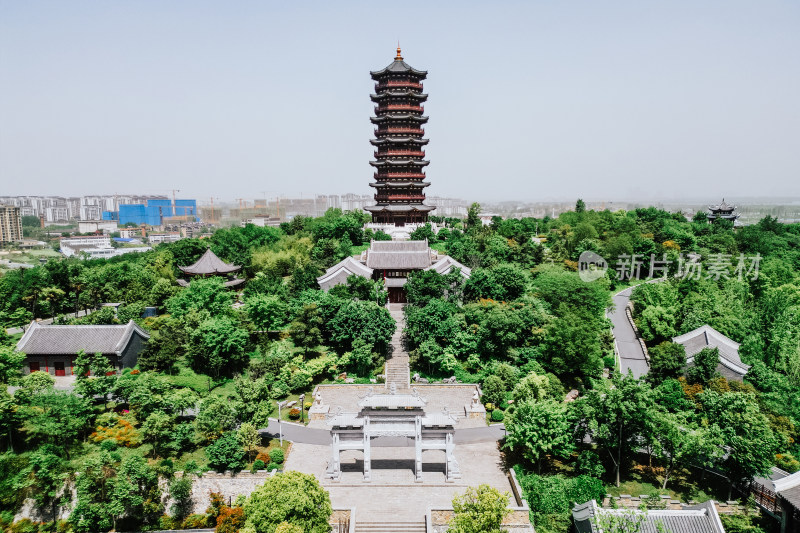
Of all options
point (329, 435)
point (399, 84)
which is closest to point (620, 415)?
point (329, 435)

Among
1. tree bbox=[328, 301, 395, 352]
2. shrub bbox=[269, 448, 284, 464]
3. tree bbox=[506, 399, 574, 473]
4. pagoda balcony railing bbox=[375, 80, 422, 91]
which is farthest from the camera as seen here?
pagoda balcony railing bbox=[375, 80, 422, 91]

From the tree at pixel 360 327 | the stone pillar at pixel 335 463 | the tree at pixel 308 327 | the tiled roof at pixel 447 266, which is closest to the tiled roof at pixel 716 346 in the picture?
the tiled roof at pixel 447 266

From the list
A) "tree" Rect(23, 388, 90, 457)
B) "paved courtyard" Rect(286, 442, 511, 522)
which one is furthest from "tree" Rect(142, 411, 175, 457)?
"paved courtyard" Rect(286, 442, 511, 522)

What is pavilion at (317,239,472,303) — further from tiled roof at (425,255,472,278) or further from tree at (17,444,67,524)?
tree at (17,444,67,524)

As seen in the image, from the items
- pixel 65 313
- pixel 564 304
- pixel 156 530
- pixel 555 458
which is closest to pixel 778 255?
pixel 564 304

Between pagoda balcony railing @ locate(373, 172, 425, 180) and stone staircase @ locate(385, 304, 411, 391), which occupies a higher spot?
pagoda balcony railing @ locate(373, 172, 425, 180)

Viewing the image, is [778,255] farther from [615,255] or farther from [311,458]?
[311,458]

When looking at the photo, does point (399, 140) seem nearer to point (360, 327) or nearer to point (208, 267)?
point (208, 267)
